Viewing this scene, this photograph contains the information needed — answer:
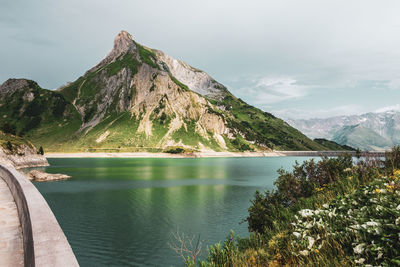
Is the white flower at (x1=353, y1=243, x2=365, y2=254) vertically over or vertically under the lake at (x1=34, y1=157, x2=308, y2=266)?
over

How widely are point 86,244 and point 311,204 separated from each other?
74.5ft

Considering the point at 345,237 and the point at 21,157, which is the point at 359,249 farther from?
the point at 21,157

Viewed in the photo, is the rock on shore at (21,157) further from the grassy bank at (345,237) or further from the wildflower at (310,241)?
the wildflower at (310,241)

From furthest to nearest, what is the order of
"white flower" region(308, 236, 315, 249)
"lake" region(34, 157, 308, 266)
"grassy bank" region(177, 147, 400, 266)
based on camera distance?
"lake" region(34, 157, 308, 266), "white flower" region(308, 236, 315, 249), "grassy bank" region(177, 147, 400, 266)

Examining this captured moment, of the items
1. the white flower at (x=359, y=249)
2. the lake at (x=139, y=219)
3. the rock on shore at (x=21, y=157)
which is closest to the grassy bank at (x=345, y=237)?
the white flower at (x=359, y=249)

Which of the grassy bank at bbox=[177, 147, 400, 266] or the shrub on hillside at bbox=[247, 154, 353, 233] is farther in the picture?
the shrub on hillside at bbox=[247, 154, 353, 233]

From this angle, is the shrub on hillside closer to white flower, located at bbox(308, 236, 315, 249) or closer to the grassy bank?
the grassy bank

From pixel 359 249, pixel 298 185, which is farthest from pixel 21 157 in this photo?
pixel 359 249

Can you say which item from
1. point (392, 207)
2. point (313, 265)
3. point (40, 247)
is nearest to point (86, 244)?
point (40, 247)

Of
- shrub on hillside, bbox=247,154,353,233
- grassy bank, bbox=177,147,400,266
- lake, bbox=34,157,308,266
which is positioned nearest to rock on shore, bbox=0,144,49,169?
lake, bbox=34,157,308,266

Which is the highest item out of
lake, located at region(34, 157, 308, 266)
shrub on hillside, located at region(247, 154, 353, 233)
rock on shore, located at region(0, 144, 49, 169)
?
shrub on hillside, located at region(247, 154, 353, 233)

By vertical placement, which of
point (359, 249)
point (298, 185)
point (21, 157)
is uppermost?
point (359, 249)

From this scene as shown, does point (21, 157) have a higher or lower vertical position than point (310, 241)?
lower

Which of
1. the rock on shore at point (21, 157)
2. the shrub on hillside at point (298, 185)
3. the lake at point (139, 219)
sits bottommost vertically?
the lake at point (139, 219)
